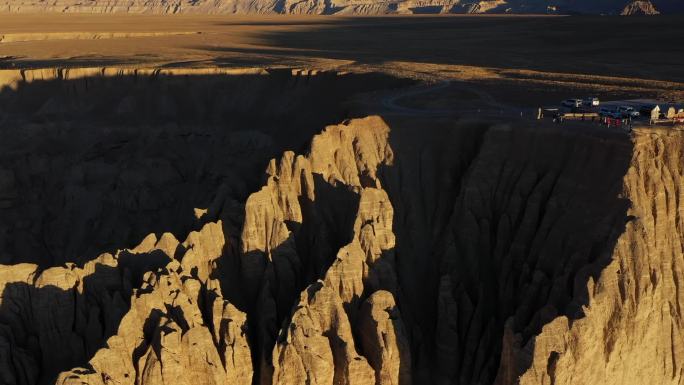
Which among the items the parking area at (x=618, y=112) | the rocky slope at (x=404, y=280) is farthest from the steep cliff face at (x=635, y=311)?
the parking area at (x=618, y=112)

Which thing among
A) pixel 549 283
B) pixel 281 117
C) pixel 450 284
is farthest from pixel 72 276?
pixel 281 117

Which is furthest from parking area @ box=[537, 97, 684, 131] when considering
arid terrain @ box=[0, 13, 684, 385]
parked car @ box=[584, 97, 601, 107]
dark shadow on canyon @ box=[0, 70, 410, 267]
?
dark shadow on canyon @ box=[0, 70, 410, 267]

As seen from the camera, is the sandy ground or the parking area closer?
the parking area

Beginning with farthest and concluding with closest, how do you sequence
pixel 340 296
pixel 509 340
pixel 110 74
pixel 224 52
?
pixel 224 52, pixel 110 74, pixel 340 296, pixel 509 340

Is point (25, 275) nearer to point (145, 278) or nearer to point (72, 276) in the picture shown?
point (72, 276)

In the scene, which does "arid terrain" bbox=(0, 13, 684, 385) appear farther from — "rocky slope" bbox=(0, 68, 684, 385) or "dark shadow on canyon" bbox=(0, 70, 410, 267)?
"dark shadow on canyon" bbox=(0, 70, 410, 267)

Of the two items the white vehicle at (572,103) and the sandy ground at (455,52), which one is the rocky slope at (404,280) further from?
the sandy ground at (455,52)

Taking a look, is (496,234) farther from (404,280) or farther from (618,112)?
(618,112)
